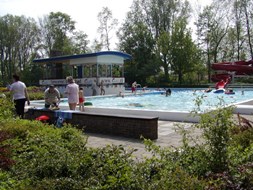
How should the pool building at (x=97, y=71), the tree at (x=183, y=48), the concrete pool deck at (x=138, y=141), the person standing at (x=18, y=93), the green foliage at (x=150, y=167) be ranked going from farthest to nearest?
the tree at (x=183, y=48) → the pool building at (x=97, y=71) → the person standing at (x=18, y=93) → the concrete pool deck at (x=138, y=141) → the green foliage at (x=150, y=167)

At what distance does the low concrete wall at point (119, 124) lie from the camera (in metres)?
7.69

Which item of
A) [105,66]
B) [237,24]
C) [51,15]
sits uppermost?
[51,15]

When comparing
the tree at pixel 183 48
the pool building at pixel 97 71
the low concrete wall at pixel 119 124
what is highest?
the tree at pixel 183 48

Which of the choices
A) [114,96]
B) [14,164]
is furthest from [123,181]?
[114,96]

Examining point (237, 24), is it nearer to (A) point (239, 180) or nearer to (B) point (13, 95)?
(B) point (13, 95)

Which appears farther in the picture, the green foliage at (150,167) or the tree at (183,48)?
the tree at (183,48)

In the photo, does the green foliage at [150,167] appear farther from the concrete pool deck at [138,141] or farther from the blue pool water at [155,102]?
the blue pool water at [155,102]

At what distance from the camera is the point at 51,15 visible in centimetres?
5681

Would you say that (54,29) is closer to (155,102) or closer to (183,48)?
(183,48)

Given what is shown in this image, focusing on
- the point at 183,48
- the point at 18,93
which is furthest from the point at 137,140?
the point at 183,48

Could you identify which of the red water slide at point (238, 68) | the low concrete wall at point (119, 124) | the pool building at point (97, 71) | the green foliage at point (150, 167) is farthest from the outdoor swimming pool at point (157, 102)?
the green foliage at point (150, 167)

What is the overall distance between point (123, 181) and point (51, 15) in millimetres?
57545

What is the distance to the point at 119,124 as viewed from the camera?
8.41 metres

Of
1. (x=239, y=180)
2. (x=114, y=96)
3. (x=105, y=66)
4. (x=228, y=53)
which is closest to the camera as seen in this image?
(x=239, y=180)
